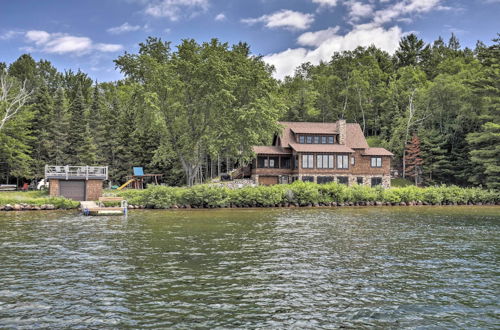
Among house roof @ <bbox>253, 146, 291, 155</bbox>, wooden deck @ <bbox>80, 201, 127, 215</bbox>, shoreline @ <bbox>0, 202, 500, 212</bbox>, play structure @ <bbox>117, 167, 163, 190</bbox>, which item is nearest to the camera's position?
wooden deck @ <bbox>80, 201, 127, 215</bbox>

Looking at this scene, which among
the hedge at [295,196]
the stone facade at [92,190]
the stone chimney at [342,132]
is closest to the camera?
the hedge at [295,196]

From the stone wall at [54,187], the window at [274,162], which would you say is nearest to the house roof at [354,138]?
the window at [274,162]

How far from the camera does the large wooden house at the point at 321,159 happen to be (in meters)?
56.2

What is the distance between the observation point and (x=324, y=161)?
5653 cm

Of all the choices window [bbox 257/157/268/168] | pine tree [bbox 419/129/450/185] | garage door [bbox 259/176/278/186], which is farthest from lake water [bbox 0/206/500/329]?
pine tree [bbox 419/129/450/185]

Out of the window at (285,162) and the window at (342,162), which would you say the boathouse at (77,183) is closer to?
the window at (285,162)

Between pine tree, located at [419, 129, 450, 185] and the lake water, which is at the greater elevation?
pine tree, located at [419, 129, 450, 185]

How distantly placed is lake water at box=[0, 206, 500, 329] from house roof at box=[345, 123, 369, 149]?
35.5 metres

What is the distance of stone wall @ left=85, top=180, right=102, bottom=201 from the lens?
44.0 metres

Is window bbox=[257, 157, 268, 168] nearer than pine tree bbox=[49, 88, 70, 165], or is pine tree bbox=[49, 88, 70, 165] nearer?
pine tree bbox=[49, 88, 70, 165]

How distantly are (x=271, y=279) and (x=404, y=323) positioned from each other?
4.69m

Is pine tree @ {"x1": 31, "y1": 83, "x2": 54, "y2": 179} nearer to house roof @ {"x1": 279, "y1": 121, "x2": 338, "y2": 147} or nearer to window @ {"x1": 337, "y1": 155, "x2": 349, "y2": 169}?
house roof @ {"x1": 279, "y1": 121, "x2": 338, "y2": 147}

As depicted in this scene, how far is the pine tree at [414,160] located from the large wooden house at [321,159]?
5934 millimetres

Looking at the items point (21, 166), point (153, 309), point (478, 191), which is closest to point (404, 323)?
point (153, 309)
